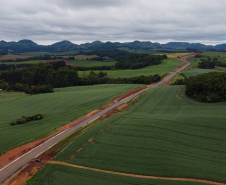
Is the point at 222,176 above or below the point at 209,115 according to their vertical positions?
below

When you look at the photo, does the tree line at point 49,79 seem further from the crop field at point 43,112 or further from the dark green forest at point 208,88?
the dark green forest at point 208,88

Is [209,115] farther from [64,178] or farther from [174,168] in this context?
[64,178]

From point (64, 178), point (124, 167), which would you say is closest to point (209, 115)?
point (124, 167)

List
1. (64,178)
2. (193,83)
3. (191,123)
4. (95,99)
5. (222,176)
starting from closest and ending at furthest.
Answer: (222,176) → (64,178) → (191,123) → (193,83) → (95,99)

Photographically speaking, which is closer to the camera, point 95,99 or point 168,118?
point 168,118

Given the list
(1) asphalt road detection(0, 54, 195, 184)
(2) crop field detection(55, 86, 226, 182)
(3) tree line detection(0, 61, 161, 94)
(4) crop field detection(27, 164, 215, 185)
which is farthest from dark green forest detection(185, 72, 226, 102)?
(3) tree line detection(0, 61, 161, 94)

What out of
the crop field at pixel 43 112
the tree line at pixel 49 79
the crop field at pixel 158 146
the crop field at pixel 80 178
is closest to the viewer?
the crop field at pixel 80 178

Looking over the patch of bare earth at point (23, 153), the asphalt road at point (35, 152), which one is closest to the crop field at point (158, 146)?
the patch of bare earth at point (23, 153)

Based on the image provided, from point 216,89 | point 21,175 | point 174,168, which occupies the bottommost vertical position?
point 21,175
